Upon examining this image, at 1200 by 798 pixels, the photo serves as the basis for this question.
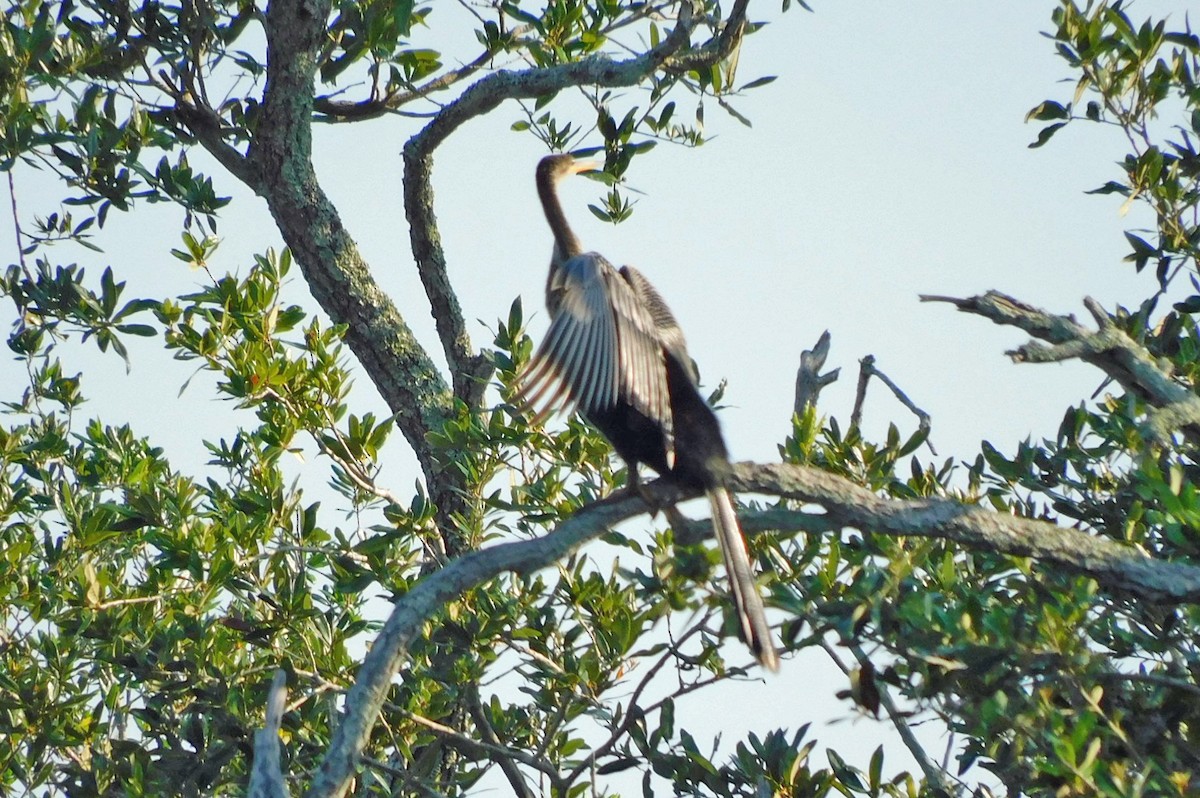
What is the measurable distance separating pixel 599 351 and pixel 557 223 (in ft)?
5.75

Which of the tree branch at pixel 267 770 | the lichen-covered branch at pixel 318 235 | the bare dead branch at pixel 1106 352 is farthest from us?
the lichen-covered branch at pixel 318 235

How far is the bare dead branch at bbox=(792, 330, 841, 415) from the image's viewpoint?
397 centimetres

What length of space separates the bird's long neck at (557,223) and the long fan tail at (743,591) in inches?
75.6

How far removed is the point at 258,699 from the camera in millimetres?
4133

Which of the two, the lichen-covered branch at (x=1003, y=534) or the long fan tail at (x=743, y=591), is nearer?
the lichen-covered branch at (x=1003, y=534)

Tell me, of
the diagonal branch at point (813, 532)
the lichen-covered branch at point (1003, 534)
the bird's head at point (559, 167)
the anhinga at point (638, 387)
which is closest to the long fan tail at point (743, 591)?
the anhinga at point (638, 387)

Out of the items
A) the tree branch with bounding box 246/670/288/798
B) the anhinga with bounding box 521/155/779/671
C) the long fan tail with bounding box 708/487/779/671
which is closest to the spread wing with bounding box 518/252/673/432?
the anhinga with bounding box 521/155/779/671

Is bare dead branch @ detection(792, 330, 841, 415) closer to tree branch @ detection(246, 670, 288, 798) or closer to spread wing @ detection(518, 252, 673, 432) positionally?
spread wing @ detection(518, 252, 673, 432)

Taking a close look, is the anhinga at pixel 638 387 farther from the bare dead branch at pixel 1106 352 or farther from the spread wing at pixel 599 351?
the bare dead branch at pixel 1106 352

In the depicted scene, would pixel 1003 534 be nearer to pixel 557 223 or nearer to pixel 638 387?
pixel 638 387

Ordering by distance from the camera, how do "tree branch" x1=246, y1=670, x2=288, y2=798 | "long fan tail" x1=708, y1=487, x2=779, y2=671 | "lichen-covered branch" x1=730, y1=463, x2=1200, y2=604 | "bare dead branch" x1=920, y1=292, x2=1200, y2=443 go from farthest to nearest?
1. "long fan tail" x1=708, y1=487, x2=779, y2=671
2. "bare dead branch" x1=920, y1=292, x2=1200, y2=443
3. "lichen-covered branch" x1=730, y1=463, x2=1200, y2=604
4. "tree branch" x1=246, y1=670, x2=288, y2=798

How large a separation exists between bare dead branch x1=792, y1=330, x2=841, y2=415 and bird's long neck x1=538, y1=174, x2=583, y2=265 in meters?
1.29

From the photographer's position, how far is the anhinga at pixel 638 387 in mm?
3320

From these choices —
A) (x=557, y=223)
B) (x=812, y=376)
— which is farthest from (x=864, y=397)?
(x=557, y=223)
